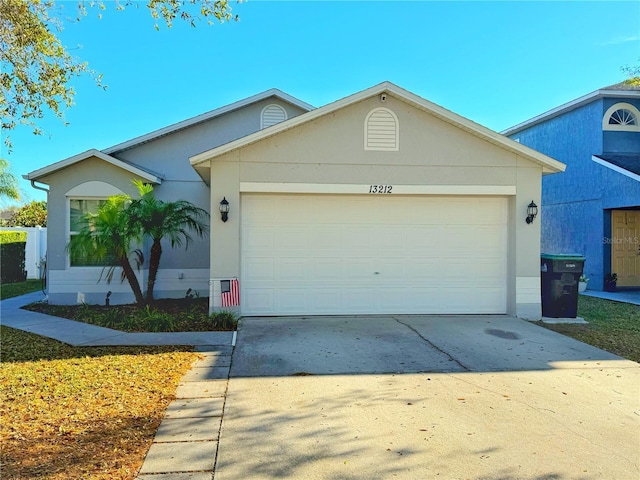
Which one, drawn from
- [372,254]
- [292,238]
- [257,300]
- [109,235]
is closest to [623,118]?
[372,254]

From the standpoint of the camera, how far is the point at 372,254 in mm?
9031

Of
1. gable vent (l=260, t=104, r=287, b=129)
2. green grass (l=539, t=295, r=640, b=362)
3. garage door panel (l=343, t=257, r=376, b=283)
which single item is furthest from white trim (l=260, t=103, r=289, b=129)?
green grass (l=539, t=295, r=640, b=362)

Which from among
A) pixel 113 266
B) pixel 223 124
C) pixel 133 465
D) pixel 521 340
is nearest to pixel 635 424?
pixel 521 340

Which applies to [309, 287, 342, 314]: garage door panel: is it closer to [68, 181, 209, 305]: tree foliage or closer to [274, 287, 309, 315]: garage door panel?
[274, 287, 309, 315]: garage door panel

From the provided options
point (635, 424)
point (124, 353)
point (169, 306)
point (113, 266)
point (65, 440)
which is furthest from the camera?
point (113, 266)

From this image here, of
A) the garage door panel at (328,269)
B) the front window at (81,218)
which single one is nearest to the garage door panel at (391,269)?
the garage door panel at (328,269)

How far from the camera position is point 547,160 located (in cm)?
880

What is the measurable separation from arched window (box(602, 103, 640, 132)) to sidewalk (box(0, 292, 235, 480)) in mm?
13830

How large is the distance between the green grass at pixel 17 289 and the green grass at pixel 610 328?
14230 mm

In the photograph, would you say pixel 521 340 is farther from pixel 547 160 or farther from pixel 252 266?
pixel 252 266

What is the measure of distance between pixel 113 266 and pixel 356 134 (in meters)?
6.75

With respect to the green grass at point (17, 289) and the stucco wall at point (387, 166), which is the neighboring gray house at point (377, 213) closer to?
the stucco wall at point (387, 166)

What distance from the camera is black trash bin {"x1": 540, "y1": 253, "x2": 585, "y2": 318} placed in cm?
891

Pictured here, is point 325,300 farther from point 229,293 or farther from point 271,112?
point 271,112
